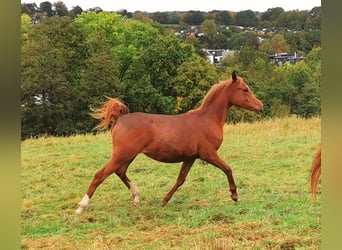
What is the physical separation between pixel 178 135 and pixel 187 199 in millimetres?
224

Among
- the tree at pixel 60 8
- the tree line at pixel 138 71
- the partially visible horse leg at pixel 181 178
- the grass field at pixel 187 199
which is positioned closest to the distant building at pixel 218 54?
the tree line at pixel 138 71

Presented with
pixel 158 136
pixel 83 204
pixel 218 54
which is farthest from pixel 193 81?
pixel 83 204

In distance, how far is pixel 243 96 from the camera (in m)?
1.52

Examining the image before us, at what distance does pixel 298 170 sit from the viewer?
5.07 feet

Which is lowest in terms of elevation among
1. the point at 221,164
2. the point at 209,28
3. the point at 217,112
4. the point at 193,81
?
the point at 221,164

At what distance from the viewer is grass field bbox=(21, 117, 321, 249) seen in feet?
4.73

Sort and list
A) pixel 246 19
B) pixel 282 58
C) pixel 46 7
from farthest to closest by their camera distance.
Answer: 1. pixel 282 58
2. pixel 246 19
3. pixel 46 7

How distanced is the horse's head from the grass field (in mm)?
71

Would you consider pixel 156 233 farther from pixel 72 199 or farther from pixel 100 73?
pixel 100 73

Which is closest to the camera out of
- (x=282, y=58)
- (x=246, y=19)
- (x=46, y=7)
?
(x=46, y=7)

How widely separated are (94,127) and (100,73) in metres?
0.17

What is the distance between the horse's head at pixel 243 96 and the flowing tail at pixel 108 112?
1.24ft

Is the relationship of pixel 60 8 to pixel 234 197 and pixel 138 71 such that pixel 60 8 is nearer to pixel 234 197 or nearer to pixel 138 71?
pixel 138 71
